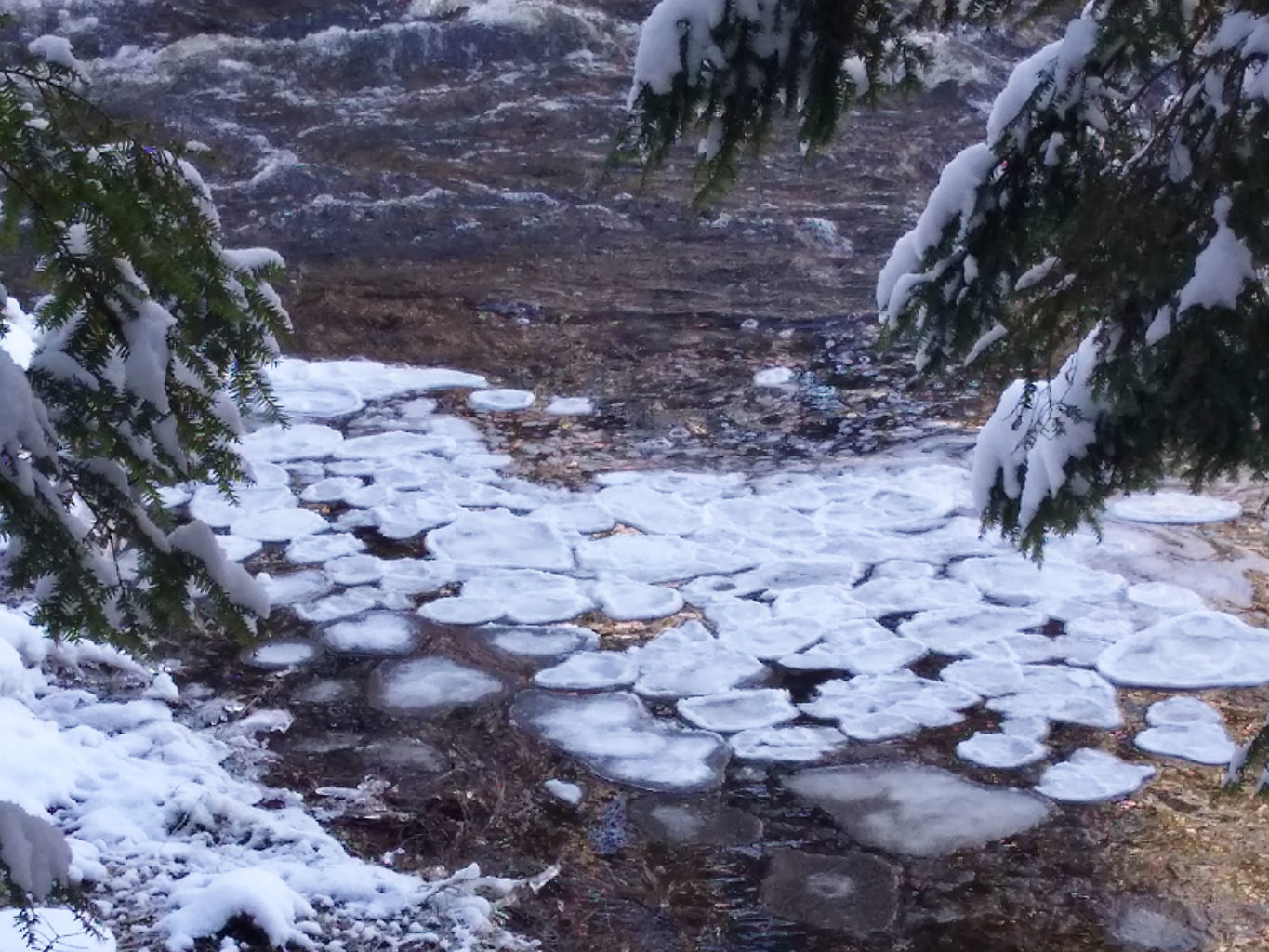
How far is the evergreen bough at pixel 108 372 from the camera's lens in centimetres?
261

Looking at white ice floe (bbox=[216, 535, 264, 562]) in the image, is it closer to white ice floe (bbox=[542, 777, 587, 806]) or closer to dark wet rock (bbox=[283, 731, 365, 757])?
dark wet rock (bbox=[283, 731, 365, 757])

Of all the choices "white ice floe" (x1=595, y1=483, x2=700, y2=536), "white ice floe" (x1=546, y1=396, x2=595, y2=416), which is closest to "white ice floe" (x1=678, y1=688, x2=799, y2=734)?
"white ice floe" (x1=595, y1=483, x2=700, y2=536)

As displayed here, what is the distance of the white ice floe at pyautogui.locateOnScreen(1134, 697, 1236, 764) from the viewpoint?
5172mm

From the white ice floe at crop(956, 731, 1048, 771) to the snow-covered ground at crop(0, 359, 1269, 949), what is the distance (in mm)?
13

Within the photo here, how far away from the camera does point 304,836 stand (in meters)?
4.52

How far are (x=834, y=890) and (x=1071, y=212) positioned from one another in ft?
6.82

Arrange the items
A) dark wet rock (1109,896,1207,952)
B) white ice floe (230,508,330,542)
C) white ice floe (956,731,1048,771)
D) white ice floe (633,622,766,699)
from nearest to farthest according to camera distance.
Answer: dark wet rock (1109,896,1207,952) < white ice floe (956,731,1048,771) < white ice floe (633,622,766,699) < white ice floe (230,508,330,542)

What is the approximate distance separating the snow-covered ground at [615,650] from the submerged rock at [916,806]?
17 millimetres

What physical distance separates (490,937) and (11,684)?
6.71 ft

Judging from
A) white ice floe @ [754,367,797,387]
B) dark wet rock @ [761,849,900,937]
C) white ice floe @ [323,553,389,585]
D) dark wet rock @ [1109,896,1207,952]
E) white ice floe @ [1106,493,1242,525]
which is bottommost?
dark wet rock @ [761,849,900,937]

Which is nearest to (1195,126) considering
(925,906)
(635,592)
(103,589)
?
(925,906)

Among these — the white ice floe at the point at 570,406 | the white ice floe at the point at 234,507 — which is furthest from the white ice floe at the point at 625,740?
the white ice floe at the point at 570,406

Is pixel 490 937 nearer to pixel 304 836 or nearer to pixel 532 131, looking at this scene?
pixel 304 836

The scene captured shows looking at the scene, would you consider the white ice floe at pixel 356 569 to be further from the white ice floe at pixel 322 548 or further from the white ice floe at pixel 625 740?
the white ice floe at pixel 625 740
